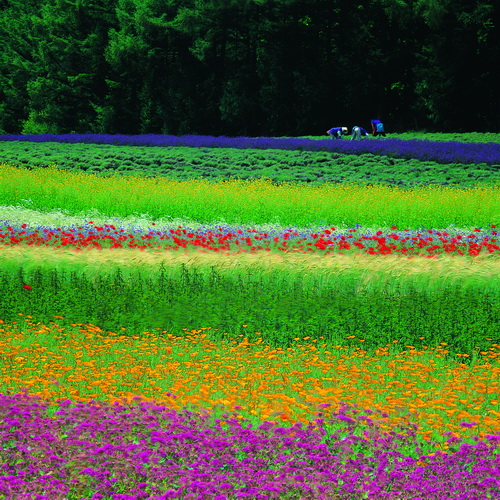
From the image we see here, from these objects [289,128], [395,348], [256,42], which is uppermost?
[256,42]

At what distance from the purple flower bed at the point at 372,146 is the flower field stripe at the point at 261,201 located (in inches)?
223

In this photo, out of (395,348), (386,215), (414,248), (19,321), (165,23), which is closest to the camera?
(395,348)

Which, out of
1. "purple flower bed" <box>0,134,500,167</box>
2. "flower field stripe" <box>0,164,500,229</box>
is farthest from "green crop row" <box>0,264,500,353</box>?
"purple flower bed" <box>0,134,500,167</box>

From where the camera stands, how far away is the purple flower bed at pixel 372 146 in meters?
26.6

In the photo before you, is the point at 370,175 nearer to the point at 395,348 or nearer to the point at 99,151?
the point at 99,151

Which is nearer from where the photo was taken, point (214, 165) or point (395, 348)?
point (395, 348)

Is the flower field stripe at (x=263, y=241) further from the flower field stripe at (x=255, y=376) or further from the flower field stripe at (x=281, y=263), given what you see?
the flower field stripe at (x=255, y=376)

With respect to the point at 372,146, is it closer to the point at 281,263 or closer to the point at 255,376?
the point at 281,263

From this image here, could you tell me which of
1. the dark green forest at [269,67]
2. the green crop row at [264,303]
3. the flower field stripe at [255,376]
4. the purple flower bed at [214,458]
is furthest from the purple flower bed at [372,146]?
the purple flower bed at [214,458]

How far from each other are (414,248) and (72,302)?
546 centimetres

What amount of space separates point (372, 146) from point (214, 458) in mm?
25141

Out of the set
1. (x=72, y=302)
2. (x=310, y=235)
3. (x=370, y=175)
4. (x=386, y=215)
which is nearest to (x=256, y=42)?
(x=370, y=175)

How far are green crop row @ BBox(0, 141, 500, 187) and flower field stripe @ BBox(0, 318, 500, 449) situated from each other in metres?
14.9

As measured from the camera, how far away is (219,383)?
267 inches
